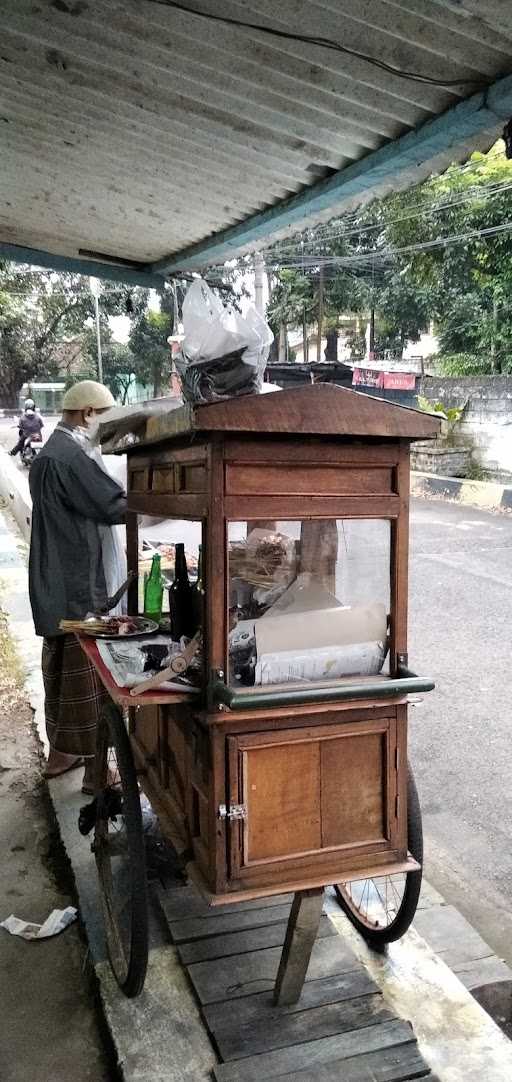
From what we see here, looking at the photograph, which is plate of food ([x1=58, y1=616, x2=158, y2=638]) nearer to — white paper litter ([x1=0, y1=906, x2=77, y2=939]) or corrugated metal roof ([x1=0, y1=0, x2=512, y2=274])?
white paper litter ([x1=0, y1=906, x2=77, y2=939])

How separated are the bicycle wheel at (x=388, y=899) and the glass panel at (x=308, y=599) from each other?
428 millimetres

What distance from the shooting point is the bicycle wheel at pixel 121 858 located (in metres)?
2.03

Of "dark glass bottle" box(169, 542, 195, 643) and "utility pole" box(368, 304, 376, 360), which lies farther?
"utility pole" box(368, 304, 376, 360)

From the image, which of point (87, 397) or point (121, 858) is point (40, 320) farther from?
point (121, 858)

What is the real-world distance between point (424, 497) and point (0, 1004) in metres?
12.1

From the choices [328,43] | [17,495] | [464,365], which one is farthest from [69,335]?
[328,43]

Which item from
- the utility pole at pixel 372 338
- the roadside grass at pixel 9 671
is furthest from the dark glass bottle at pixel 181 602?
the utility pole at pixel 372 338

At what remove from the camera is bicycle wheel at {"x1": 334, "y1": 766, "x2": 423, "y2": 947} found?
7.08ft

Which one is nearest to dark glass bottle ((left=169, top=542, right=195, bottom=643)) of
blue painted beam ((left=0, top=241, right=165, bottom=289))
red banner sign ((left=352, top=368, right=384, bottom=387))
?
blue painted beam ((left=0, top=241, right=165, bottom=289))

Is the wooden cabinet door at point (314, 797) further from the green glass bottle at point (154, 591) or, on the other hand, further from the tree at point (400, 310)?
the tree at point (400, 310)

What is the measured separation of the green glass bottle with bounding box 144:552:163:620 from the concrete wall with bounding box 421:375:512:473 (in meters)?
11.5

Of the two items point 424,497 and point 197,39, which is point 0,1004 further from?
point 424,497

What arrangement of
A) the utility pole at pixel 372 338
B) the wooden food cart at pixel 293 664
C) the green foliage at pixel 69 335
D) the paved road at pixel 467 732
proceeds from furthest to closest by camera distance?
1. the green foliage at pixel 69 335
2. the utility pole at pixel 372 338
3. the paved road at pixel 467 732
4. the wooden food cart at pixel 293 664

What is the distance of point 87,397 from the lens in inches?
134
